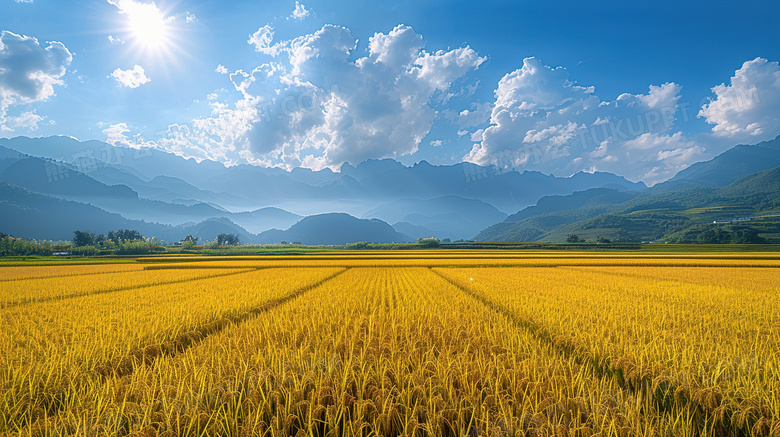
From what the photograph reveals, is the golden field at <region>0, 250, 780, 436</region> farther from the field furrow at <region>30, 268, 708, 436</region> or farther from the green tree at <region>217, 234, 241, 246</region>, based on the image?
the green tree at <region>217, 234, 241, 246</region>

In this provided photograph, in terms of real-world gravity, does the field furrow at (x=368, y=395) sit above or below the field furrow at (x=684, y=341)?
above

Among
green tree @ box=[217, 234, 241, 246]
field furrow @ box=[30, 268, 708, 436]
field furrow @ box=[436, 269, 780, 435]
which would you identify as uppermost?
green tree @ box=[217, 234, 241, 246]

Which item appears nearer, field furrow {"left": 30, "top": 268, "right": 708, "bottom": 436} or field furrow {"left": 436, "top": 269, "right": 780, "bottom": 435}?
field furrow {"left": 30, "top": 268, "right": 708, "bottom": 436}

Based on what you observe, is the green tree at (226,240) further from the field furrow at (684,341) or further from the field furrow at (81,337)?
the field furrow at (684,341)

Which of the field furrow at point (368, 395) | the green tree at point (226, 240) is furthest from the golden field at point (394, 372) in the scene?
the green tree at point (226, 240)

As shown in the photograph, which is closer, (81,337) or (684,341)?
(684,341)

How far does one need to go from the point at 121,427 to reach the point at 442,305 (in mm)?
7441

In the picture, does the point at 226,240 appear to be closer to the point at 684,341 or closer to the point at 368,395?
the point at 368,395

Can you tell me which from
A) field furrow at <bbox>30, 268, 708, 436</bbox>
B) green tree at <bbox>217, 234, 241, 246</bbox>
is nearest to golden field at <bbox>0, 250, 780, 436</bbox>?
field furrow at <bbox>30, 268, 708, 436</bbox>

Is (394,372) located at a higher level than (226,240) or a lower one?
lower

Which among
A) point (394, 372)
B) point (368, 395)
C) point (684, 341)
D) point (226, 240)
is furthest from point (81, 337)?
point (226, 240)

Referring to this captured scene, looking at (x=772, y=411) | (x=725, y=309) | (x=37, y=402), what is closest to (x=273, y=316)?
(x=37, y=402)

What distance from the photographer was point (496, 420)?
2.89 metres

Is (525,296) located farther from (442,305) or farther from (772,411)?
(772,411)
